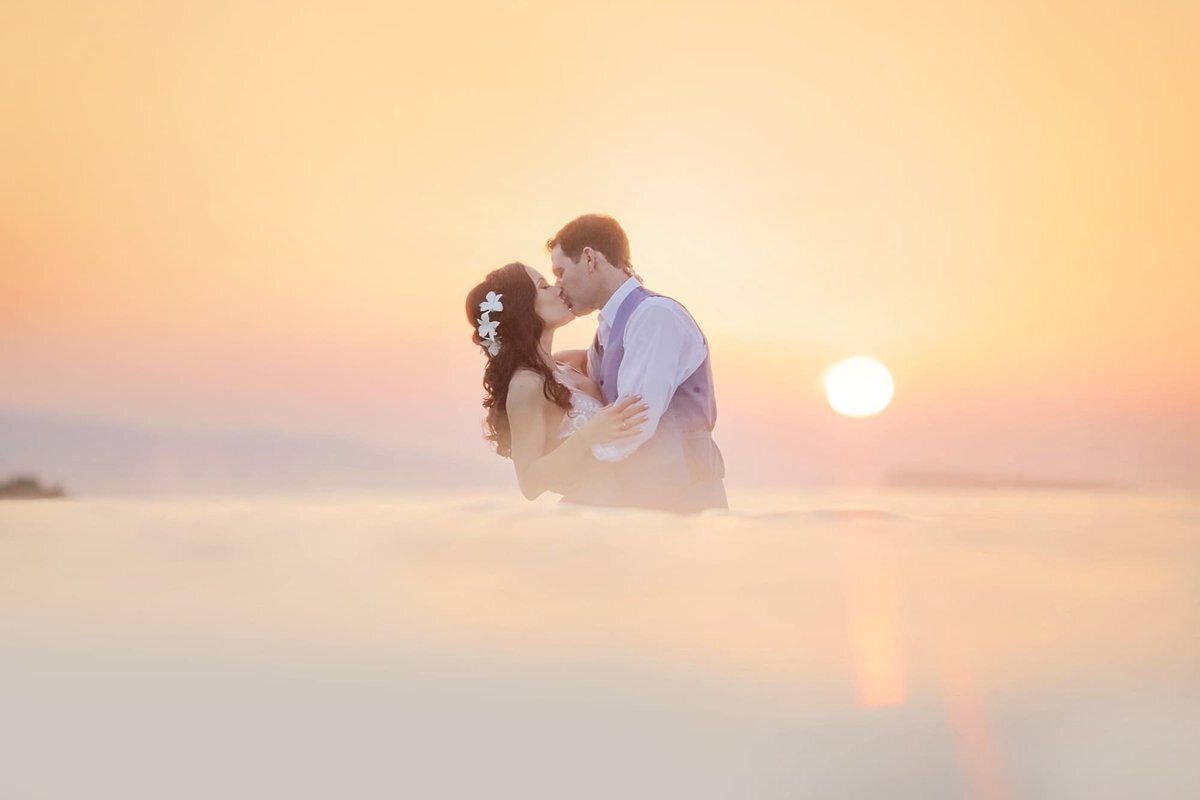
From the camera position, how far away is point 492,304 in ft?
18.9

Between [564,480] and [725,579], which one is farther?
[564,480]

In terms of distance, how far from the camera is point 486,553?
2.82 m

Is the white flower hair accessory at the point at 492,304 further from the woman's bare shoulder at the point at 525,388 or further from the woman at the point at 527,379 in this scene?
the woman's bare shoulder at the point at 525,388

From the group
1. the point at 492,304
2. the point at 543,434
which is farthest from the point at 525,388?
the point at 492,304

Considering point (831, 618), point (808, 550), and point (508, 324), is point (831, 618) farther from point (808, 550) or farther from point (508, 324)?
point (508, 324)

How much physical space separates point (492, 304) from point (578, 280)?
1.54ft

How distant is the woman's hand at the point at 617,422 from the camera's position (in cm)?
520

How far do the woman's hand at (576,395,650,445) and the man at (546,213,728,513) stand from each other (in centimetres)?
5

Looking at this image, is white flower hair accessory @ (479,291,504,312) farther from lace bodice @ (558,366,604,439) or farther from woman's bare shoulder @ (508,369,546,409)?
lace bodice @ (558,366,604,439)

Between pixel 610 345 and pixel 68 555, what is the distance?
3235 mm

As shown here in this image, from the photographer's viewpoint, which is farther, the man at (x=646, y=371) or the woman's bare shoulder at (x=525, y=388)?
the woman's bare shoulder at (x=525, y=388)

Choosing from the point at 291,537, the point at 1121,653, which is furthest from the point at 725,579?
the point at 291,537

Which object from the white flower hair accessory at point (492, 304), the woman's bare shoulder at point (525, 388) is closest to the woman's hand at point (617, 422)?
the woman's bare shoulder at point (525, 388)

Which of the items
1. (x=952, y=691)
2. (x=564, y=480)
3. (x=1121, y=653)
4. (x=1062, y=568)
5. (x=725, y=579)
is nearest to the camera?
(x=952, y=691)
